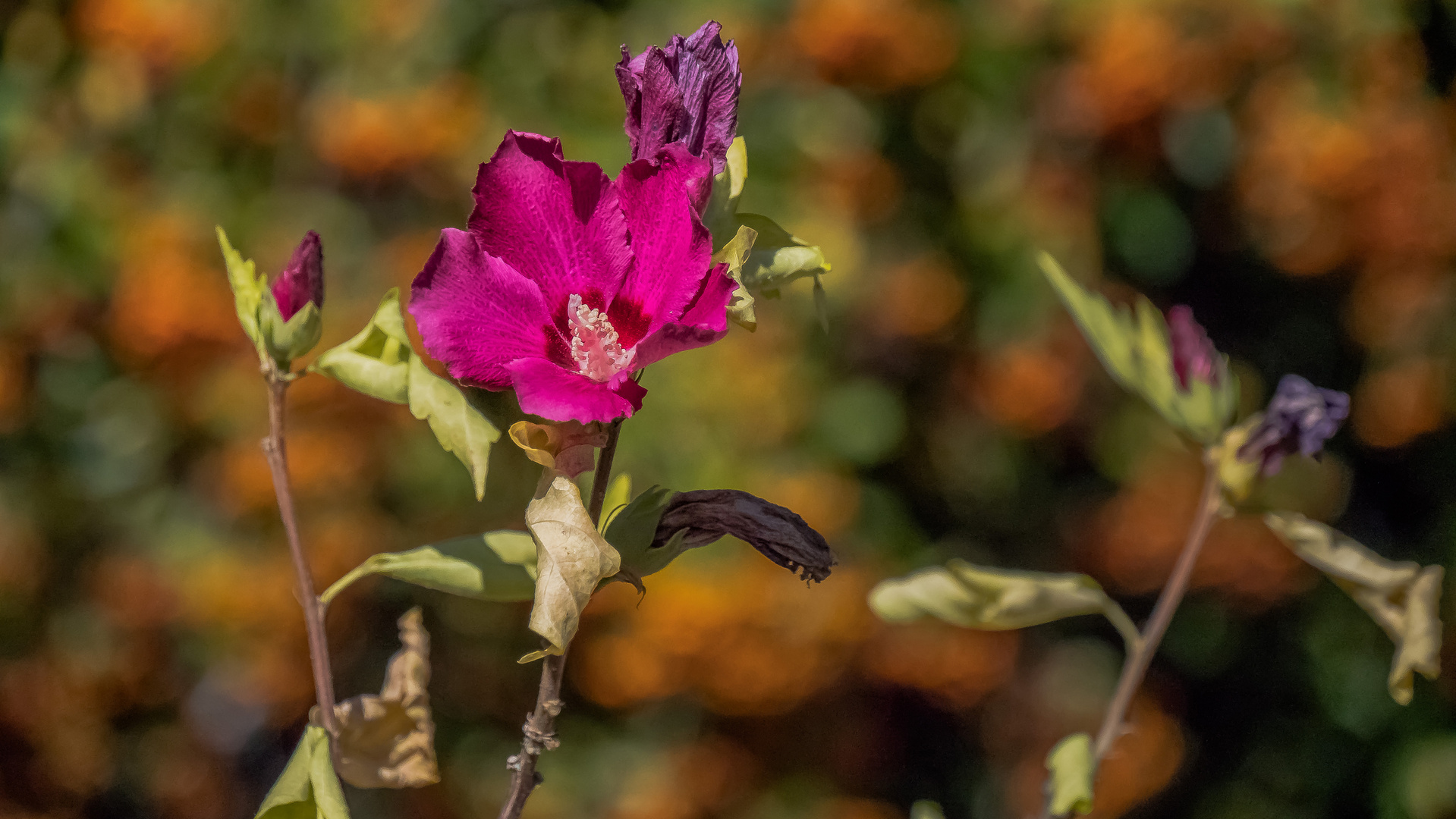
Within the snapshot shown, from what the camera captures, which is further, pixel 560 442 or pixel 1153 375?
pixel 1153 375

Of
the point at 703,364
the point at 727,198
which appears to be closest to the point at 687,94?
the point at 727,198

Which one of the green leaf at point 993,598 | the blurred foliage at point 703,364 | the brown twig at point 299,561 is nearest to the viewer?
the brown twig at point 299,561

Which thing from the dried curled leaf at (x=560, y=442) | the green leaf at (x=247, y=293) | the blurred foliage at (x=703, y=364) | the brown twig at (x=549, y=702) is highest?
the green leaf at (x=247, y=293)

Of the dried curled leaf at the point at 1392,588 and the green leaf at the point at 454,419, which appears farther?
the dried curled leaf at the point at 1392,588

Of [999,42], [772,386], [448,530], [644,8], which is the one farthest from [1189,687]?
[644,8]

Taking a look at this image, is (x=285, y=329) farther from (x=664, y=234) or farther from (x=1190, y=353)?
(x=1190, y=353)

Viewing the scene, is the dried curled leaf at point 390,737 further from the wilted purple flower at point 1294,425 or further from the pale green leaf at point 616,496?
the wilted purple flower at point 1294,425

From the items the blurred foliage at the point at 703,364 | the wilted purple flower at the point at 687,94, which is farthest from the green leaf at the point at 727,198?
the blurred foliage at the point at 703,364
